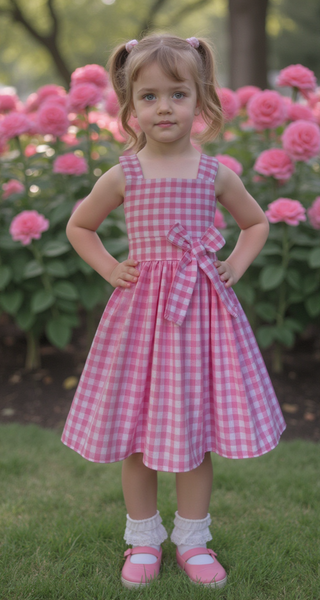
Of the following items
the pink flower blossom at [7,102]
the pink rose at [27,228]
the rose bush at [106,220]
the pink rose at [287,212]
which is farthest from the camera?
the pink flower blossom at [7,102]

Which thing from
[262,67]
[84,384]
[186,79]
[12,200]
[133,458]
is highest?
[262,67]

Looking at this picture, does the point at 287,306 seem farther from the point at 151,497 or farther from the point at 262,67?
the point at 262,67

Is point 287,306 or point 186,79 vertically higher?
point 186,79

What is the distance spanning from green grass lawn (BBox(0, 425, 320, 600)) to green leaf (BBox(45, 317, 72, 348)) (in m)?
0.65

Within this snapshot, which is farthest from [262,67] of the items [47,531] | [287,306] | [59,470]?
[47,531]

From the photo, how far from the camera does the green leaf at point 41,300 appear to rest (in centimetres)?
→ 333

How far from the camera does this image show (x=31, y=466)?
2.81 meters

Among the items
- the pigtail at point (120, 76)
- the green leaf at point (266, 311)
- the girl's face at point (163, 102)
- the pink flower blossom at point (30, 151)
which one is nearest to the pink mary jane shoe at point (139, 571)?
the girl's face at point (163, 102)

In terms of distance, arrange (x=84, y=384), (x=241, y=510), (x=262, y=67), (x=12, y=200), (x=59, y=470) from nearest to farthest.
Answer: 1. (x=84, y=384)
2. (x=241, y=510)
3. (x=59, y=470)
4. (x=12, y=200)
5. (x=262, y=67)

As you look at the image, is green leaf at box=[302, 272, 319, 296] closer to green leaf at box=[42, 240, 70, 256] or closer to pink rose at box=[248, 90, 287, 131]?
pink rose at box=[248, 90, 287, 131]

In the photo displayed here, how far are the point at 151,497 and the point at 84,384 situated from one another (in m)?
0.47

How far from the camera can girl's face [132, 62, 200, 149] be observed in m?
1.69

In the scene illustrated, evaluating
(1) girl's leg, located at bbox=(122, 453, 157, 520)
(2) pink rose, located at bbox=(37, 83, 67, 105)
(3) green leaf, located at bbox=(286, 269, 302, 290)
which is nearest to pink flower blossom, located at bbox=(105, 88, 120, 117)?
(2) pink rose, located at bbox=(37, 83, 67, 105)

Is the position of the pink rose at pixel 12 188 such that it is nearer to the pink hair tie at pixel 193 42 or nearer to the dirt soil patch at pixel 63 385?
the dirt soil patch at pixel 63 385
